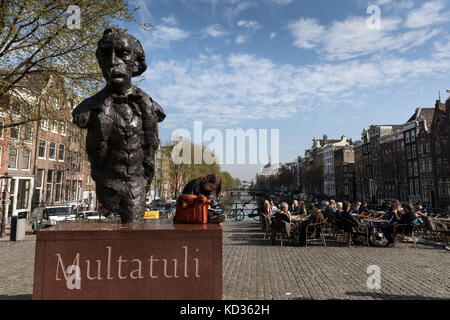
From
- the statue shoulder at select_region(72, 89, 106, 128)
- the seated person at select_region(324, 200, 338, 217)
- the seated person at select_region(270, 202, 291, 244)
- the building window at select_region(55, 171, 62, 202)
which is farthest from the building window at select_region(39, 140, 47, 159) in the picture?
the statue shoulder at select_region(72, 89, 106, 128)

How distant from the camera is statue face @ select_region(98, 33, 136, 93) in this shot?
14.0 ft

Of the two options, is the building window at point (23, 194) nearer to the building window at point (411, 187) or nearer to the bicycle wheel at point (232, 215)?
the bicycle wheel at point (232, 215)

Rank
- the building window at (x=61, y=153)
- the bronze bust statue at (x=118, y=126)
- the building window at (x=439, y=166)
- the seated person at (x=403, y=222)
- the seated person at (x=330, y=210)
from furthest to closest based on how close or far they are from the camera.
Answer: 1. the building window at (x=439, y=166)
2. the building window at (x=61, y=153)
3. the seated person at (x=330, y=210)
4. the seated person at (x=403, y=222)
5. the bronze bust statue at (x=118, y=126)

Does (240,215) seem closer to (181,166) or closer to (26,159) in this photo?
(26,159)

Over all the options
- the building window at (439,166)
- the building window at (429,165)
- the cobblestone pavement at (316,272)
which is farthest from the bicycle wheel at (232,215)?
the building window at (429,165)

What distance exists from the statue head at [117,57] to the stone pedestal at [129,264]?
2.18 m

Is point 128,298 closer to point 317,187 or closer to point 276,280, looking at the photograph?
point 276,280

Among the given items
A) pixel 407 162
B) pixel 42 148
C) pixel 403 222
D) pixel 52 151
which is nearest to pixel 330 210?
pixel 403 222

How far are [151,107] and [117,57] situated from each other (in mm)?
880

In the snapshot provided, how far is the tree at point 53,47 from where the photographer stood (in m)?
9.96

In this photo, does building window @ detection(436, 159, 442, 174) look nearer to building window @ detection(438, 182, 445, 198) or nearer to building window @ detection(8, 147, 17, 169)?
building window @ detection(438, 182, 445, 198)

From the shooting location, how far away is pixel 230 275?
6.59 meters
